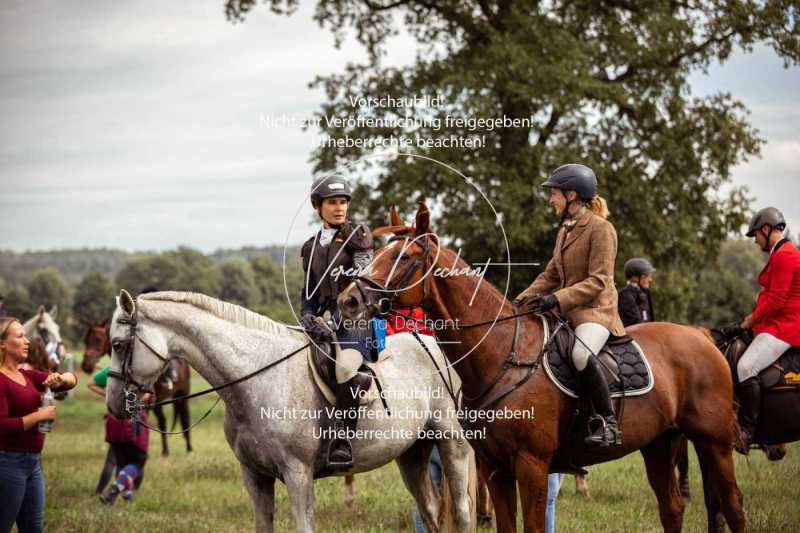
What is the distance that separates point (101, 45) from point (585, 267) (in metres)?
20.7

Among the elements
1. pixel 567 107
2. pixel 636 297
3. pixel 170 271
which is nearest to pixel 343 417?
pixel 636 297

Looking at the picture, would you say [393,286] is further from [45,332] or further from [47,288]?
[47,288]

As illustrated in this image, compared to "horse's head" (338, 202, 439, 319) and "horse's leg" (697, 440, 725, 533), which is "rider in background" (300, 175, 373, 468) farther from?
"horse's leg" (697, 440, 725, 533)

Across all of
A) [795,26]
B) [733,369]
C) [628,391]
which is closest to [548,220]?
[795,26]

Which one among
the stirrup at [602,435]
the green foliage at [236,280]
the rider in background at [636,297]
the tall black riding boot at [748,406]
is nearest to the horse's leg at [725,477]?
the stirrup at [602,435]

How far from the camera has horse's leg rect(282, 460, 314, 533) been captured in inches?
A: 244

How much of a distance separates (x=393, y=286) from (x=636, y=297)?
6.51 metres

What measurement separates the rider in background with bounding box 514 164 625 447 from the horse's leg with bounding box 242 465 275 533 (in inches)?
100

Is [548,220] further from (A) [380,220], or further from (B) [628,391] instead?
(B) [628,391]

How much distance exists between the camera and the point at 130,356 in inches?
244

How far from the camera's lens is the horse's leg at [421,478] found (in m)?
7.29

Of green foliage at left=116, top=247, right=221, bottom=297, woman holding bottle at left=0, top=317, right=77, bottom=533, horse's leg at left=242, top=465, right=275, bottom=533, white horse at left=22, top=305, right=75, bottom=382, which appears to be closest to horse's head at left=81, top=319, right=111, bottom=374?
white horse at left=22, top=305, right=75, bottom=382

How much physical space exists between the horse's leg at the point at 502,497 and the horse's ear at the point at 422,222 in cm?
184

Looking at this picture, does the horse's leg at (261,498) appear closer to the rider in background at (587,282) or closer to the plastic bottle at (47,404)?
the plastic bottle at (47,404)
